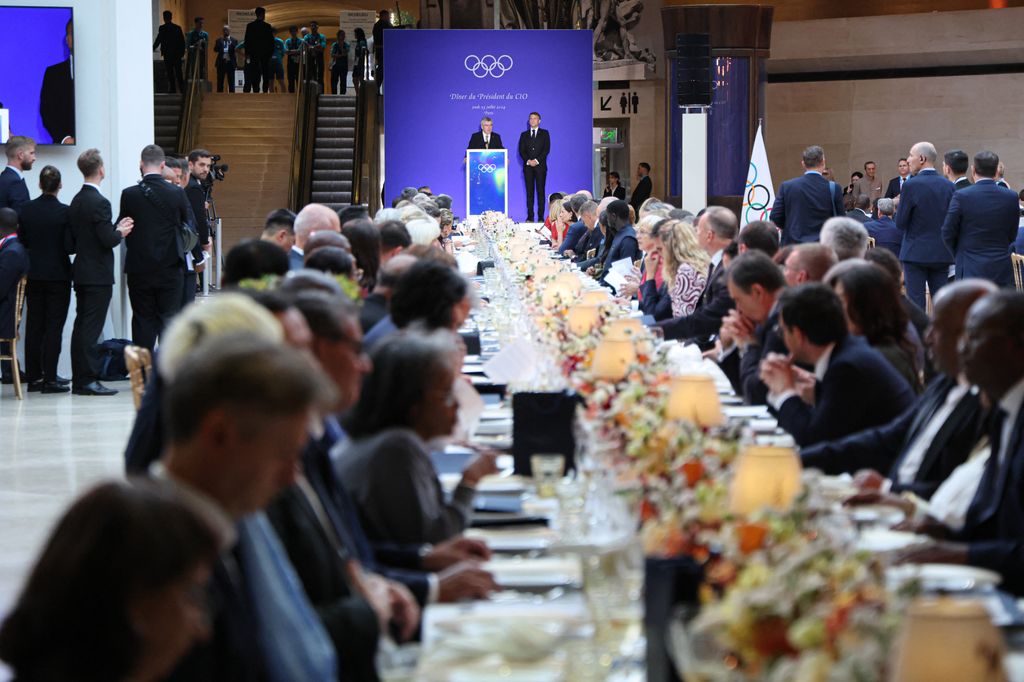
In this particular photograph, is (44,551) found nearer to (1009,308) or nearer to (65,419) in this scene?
(1009,308)

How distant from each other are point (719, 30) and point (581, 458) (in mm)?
11396

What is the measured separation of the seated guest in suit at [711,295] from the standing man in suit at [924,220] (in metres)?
4.35

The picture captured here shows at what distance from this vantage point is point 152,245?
34.8 feet

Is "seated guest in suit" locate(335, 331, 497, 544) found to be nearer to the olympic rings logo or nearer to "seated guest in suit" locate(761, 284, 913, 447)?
"seated guest in suit" locate(761, 284, 913, 447)

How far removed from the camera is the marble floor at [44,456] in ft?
19.4

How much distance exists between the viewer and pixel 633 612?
7.59ft

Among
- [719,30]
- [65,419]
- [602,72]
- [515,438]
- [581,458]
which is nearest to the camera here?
[581,458]

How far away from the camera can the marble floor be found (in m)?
5.91

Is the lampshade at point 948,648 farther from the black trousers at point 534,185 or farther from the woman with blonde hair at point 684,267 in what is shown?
the black trousers at point 534,185

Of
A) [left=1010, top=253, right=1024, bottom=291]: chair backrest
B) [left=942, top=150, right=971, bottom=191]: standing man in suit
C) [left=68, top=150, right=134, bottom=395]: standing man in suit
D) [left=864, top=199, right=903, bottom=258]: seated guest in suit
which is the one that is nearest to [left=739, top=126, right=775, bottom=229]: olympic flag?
[left=864, top=199, right=903, bottom=258]: seated guest in suit

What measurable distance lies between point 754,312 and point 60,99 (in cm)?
678

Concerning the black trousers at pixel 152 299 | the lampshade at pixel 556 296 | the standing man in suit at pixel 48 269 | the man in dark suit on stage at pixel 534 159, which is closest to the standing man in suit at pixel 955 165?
the lampshade at pixel 556 296

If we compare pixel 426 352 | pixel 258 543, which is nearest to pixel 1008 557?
pixel 426 352

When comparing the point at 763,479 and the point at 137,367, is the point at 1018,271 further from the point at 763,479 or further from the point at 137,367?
the point at 763,479
